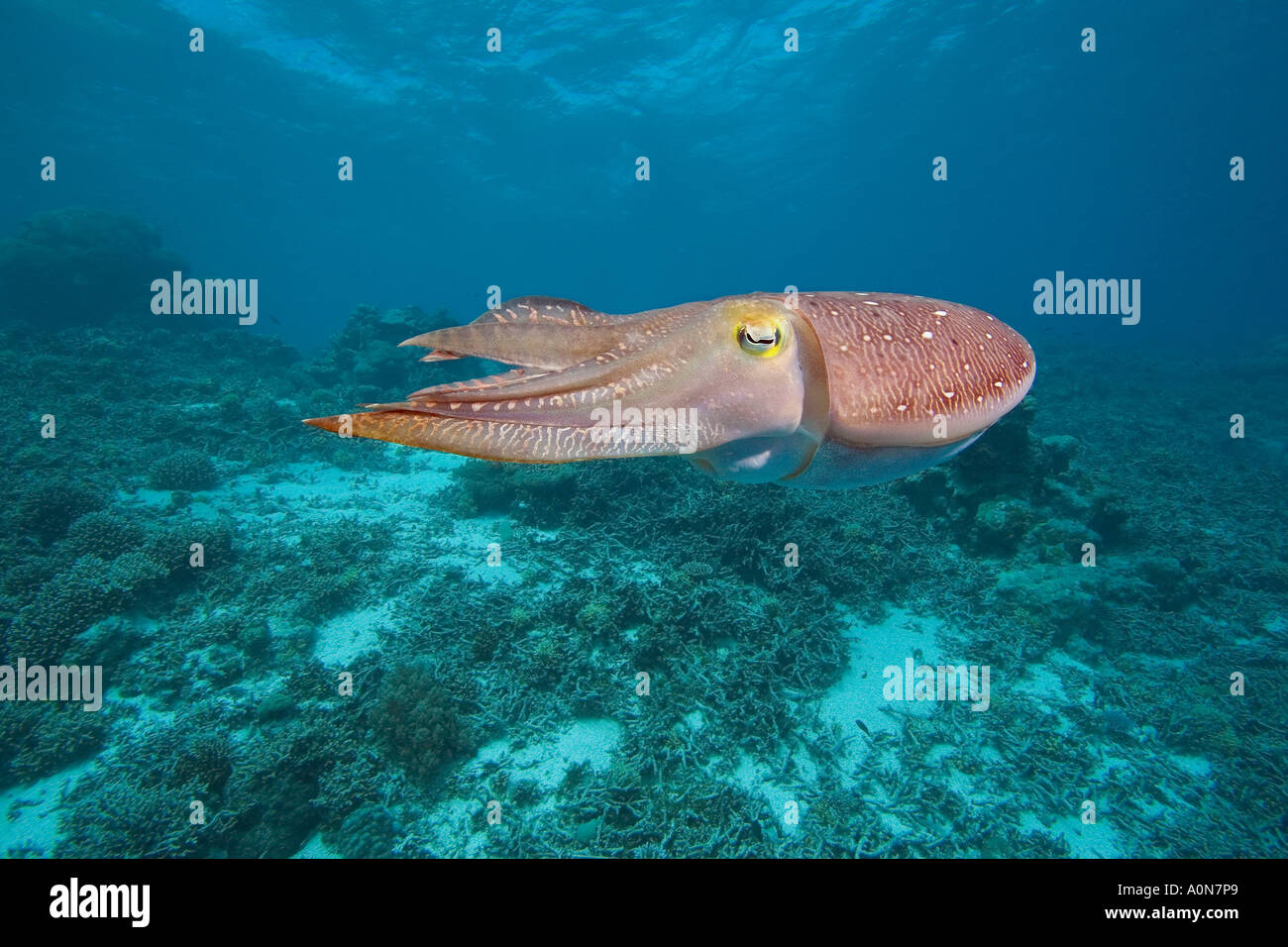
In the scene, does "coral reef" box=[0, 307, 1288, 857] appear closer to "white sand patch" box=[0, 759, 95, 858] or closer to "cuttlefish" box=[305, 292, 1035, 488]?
"white sand patch" box=[0, 759, 95, 858]

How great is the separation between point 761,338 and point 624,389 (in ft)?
1.62

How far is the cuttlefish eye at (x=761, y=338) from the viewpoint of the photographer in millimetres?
1662

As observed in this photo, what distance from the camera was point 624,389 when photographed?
1.50 meters

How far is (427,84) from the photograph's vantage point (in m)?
39.1

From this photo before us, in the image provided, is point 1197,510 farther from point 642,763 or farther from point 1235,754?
point 642,763

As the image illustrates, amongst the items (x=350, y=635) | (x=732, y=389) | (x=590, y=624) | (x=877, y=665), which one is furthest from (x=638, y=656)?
(x=732, y=389)

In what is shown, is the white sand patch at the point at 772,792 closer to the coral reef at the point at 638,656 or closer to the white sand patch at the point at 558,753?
the coral reef at the point at 638,656

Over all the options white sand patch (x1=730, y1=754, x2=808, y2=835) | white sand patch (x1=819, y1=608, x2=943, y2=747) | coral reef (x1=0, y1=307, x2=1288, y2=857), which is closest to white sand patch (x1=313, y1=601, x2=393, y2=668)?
coral reef (x1=0, y1=307, x2=1288, y2=857)

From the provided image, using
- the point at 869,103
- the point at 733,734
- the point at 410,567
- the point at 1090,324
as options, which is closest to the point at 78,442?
the point at 410,567

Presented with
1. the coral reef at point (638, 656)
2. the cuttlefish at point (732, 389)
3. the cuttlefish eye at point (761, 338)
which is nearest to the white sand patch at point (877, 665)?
the coral reef at point (638, 656)
